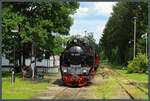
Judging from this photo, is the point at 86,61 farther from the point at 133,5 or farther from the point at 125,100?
the point at 133,5

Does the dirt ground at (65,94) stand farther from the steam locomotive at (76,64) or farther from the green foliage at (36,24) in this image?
the green foliage at (36,24)

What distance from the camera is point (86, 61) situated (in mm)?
18672

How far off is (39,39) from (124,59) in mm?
38175

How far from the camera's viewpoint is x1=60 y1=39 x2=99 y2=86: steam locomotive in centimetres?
1808

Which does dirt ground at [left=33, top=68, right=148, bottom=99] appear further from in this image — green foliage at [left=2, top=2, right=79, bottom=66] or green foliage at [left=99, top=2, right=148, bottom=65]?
green foliage at [left=99, top=2, right=148, bottom=65]

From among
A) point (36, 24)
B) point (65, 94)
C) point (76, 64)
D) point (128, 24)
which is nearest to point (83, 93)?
point (65, 94)

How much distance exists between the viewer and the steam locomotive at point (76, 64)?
1808 cm

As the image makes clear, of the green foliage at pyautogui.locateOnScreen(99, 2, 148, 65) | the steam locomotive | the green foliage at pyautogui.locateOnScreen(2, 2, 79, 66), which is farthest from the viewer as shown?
the green foliage at pyautogui.locateOnScreen(99, 2, 148, 65)

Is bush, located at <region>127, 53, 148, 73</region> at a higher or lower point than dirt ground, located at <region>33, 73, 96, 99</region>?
higher

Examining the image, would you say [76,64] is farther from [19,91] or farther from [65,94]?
[19,91]

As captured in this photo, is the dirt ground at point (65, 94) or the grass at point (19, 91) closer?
the grass at point (19, 91)

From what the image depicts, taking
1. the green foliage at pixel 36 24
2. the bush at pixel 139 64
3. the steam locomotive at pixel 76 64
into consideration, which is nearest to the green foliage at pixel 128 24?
A: the bush at pixel 139 64

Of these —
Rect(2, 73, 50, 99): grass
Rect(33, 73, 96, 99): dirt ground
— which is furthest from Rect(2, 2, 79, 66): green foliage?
Rect(33, 73, 96, 99): dirt ground

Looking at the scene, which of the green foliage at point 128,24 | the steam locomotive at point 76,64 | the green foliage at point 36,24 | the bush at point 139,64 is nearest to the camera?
the steam locomotive at point 76,64
